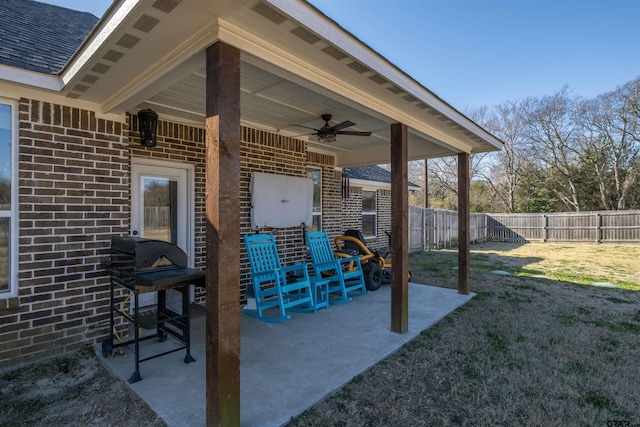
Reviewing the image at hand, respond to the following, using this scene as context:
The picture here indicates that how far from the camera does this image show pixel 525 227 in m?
16.5

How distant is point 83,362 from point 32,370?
383mm

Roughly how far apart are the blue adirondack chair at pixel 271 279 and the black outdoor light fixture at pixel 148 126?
5.82 feet

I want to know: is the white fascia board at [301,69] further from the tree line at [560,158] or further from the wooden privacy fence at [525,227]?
the tree line at [560,158]

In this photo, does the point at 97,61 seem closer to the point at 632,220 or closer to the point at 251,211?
the point at 251,211

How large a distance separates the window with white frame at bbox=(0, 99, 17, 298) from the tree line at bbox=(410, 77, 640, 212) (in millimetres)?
21257

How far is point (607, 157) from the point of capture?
747 inches

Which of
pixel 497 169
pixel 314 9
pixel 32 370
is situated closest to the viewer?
pixel 314 9

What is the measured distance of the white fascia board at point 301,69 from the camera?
2025 mm

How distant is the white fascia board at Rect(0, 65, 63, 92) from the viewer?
8.70ft

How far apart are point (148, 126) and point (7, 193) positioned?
1.50 meters

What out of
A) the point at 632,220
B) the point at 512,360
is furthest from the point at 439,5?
the point at 632,220

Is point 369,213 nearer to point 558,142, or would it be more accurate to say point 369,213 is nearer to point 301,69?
point 301,69

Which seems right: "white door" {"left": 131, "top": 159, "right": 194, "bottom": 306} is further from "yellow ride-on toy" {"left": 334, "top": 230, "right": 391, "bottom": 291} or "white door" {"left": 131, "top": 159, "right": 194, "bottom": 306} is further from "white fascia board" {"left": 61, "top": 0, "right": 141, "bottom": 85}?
"yellow ride-on toy" {"left": 334, "top": 230, "right": 391, "bottom": 291}

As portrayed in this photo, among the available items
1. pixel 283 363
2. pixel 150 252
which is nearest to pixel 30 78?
pixel 150 252
